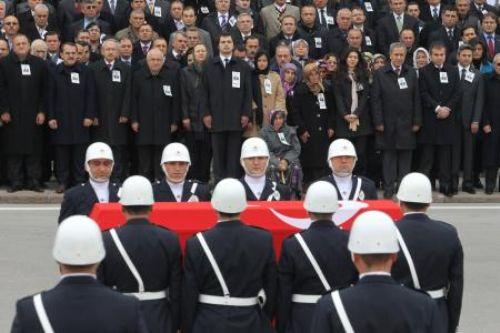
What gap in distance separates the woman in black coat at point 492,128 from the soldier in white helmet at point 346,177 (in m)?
8.11

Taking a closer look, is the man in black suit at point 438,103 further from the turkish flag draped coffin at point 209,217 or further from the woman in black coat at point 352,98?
the turkish flag draped coffin at point 209,217

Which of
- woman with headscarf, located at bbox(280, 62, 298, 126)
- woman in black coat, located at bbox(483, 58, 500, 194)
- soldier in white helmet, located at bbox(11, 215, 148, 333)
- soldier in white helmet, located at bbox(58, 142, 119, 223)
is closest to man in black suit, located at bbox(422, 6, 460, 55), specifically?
woman in black coat, located at bbox(483, 58, 500, 194)

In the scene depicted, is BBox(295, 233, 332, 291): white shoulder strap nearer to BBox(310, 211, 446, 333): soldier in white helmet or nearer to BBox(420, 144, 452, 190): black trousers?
BBox(310, 211, 446, 333): soldier in white helmet

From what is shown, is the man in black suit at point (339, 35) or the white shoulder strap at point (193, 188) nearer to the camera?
the white shoulder strap at point (193, 188)

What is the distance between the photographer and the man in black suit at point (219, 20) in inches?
835

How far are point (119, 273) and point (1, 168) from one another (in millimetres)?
10939

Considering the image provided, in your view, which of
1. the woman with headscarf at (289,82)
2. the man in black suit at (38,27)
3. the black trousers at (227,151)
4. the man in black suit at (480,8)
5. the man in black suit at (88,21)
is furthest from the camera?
the man in black suit at (480,8)

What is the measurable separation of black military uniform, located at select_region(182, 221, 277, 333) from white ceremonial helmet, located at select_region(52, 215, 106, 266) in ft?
8.23

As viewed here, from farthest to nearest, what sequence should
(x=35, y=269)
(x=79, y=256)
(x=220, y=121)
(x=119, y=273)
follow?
1. (x=220, y=121)
2. (x=35, y=269)
3. (x=119, y=273)
4. (x=79, y=256)

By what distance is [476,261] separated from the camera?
15.4 m

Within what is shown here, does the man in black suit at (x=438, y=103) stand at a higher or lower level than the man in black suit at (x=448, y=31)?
lower

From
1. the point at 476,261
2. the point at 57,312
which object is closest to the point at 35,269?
the point at 476,261

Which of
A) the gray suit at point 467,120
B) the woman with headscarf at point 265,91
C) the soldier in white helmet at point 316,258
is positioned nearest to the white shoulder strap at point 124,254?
the soldier in white helmet at point 316,258

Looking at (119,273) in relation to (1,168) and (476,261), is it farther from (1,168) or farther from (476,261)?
(1,168)
